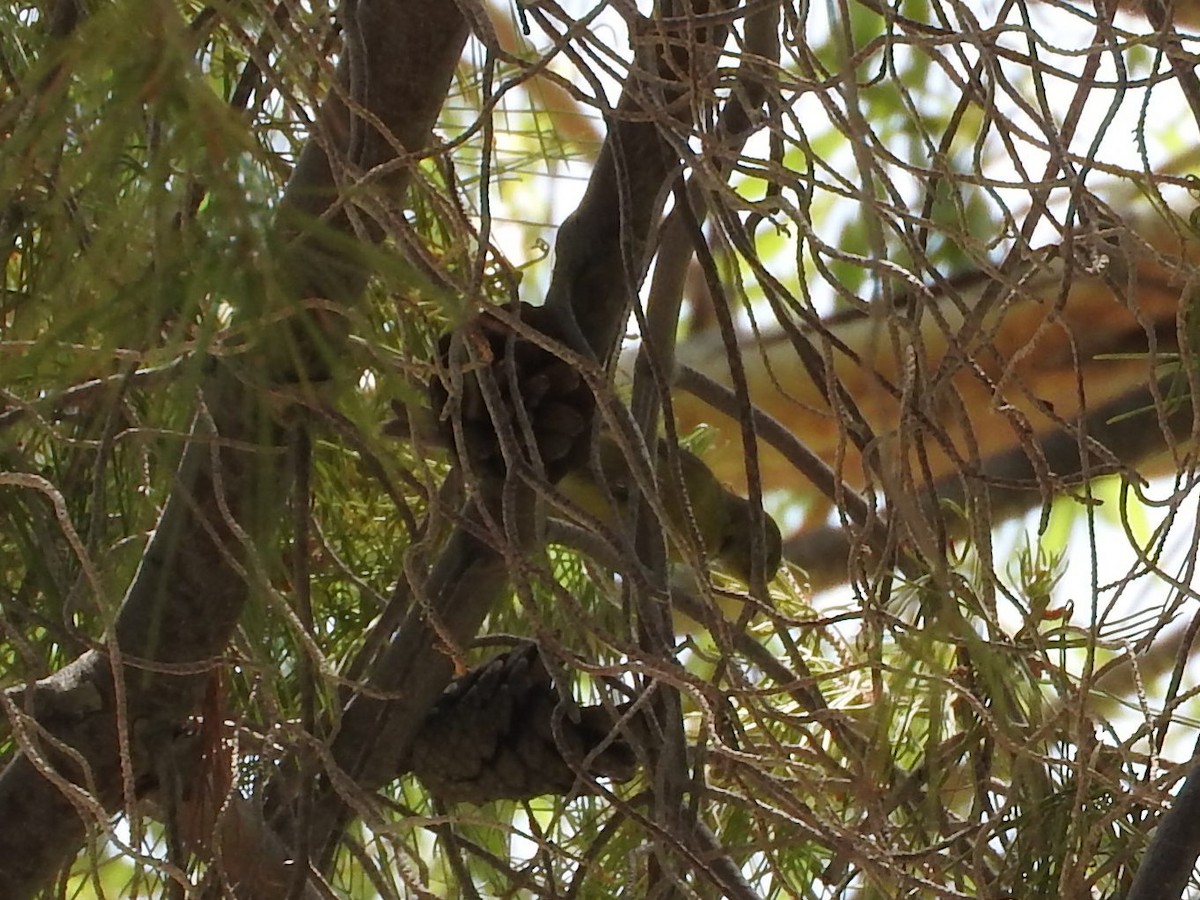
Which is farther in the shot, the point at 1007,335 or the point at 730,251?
the point at 1007,335

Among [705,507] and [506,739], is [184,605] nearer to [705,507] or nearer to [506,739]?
[506,739]

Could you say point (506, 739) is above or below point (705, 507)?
below

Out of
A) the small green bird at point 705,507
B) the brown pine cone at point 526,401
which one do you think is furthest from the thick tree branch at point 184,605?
the small green bird at point 705,507

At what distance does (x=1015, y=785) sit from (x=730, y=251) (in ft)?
0.93

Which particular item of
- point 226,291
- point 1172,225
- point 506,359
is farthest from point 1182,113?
point 226,291

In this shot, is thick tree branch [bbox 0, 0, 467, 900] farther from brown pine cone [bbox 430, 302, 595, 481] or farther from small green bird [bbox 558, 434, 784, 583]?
small green bird [bbox 558, 434, 784, 583]

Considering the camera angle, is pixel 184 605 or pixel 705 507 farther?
pixel 705 507

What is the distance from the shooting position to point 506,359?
1.75 ft

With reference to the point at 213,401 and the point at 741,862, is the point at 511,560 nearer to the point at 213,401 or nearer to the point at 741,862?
the point at 213,401

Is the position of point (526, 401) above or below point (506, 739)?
above

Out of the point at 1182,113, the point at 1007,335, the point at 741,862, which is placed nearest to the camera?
the point at 741,862

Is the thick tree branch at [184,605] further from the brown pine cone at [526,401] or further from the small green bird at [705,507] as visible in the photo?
the small green bird at [705,507]

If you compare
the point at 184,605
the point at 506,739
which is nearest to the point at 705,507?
the point at 506,739

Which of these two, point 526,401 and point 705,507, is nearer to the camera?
point 526,401
